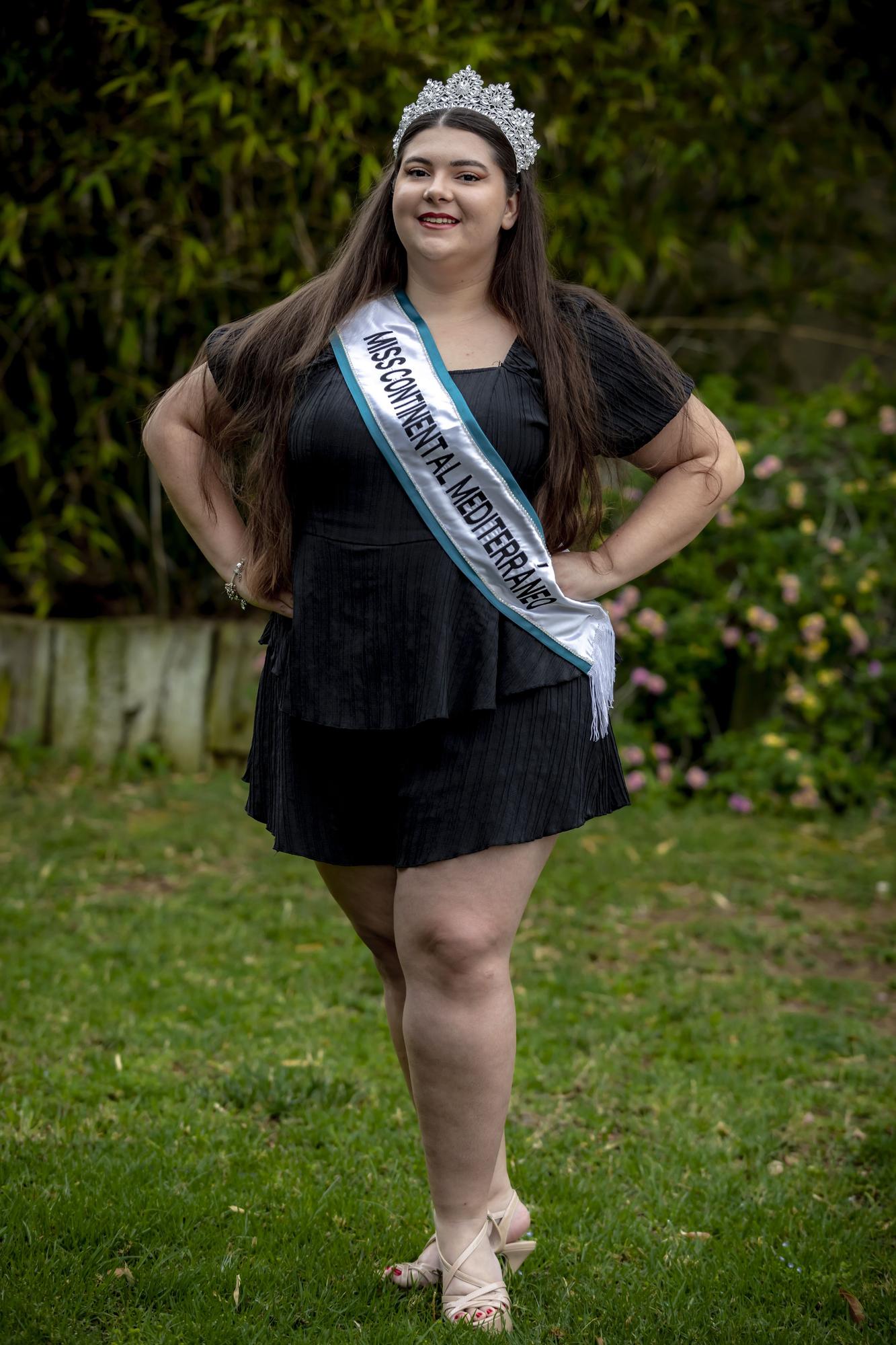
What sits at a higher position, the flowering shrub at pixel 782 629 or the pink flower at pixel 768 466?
the pink flower at pixel 768 466

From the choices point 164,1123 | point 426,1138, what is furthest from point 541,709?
point 164,1123

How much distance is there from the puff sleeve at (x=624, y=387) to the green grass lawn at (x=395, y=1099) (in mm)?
1272

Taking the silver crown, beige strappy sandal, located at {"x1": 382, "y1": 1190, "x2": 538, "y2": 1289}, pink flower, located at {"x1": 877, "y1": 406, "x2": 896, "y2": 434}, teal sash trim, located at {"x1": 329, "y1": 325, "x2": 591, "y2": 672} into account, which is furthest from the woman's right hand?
pink flower, located at {"x1": 877, "y1": 406, "x2": 896, "y2": 434}

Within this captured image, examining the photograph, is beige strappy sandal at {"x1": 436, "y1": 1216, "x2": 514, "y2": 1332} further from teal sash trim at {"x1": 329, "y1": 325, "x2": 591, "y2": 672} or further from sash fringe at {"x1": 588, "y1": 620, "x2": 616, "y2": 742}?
teal sash trim at {"x1": 329, "y1": 325, "x2": 591, "y2": 672}

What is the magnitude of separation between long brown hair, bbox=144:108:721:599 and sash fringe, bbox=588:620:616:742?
161 millimetres

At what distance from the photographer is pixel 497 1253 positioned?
82.0 inches

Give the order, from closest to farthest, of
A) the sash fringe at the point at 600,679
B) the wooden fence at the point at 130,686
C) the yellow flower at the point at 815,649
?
1. the sash fringe at the point at 600,679
2. the yellow flower at the point at 815,649
3. the wooden fence at the point at 130,686

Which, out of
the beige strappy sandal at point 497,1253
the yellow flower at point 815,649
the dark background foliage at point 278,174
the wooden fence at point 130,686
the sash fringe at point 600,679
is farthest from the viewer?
the wooden fence at point 130,686

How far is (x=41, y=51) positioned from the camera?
4.84 meters

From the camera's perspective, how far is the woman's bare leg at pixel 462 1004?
1847 millimetres

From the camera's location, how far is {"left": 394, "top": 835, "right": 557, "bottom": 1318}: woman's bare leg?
1847 mm

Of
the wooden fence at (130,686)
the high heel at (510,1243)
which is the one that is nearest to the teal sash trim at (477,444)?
the high heel at (510,1243)

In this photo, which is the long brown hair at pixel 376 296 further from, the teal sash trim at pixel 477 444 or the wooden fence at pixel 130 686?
the wooden fence at pixel 130 686

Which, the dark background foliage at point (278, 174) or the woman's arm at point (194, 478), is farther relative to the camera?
the dark background foliage at point (278, 174)
